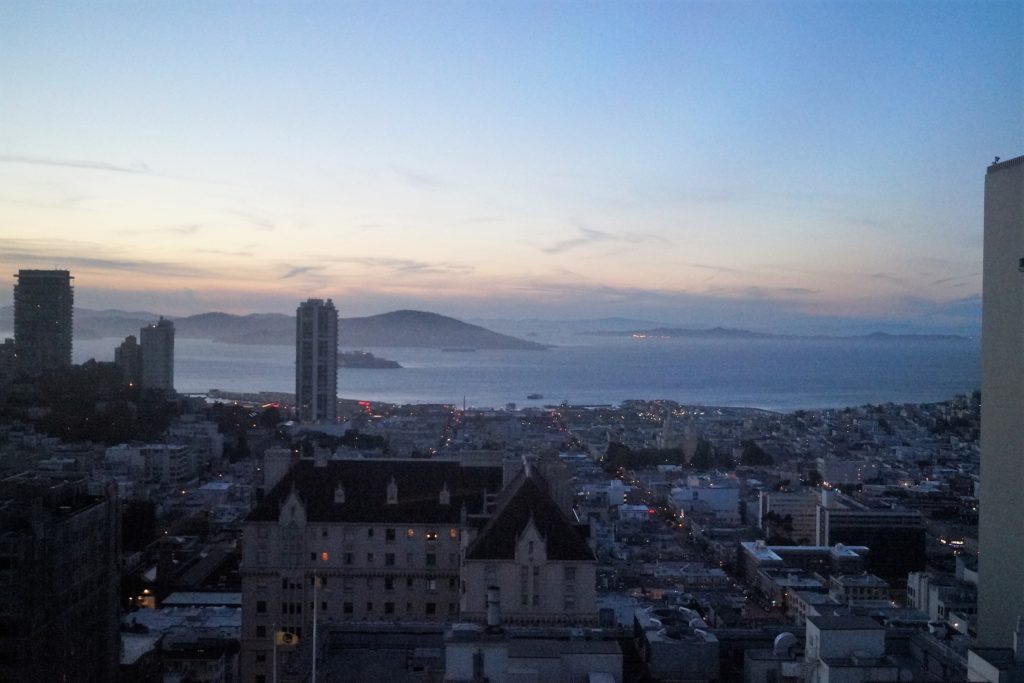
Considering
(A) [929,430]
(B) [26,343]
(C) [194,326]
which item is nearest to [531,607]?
(B) [26,343]

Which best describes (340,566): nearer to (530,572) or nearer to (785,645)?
(530,572)

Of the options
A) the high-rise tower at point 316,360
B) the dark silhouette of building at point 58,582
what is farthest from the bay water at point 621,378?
the dark silhouette of building at point 58,582

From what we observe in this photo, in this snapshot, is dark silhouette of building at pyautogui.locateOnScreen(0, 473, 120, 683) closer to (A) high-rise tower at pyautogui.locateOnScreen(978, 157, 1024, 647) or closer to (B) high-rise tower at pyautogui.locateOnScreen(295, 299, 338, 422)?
(A) high-rise tower at pyautogui.locateOnScreen(978, 157, 1024, 647)

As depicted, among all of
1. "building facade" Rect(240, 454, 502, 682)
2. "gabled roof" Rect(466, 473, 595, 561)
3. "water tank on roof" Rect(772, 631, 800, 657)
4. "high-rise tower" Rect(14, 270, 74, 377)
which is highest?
"high-rise tower" Rect(14, 270, 74, 377)

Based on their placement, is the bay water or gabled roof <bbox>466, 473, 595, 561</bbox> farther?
the bay water

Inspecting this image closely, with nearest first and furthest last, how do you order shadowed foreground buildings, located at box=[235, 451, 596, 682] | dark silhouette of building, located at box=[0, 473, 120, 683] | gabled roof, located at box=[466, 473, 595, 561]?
dark silhouette of building, located at box=[0, 473, 120, 683] < gabled roof, located at box=[466, 473, 595, 561] < shadowed foreground buildings, located at box=[235, 451, 596, 682]

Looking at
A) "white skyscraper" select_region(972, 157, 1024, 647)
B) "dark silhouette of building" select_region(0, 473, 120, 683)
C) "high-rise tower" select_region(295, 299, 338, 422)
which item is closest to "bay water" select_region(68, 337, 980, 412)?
"high-rise tower" select_region(295, 299, 338, 422)

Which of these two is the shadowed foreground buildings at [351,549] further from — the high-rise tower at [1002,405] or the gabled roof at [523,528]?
the high-rise tower at [1002,405]
